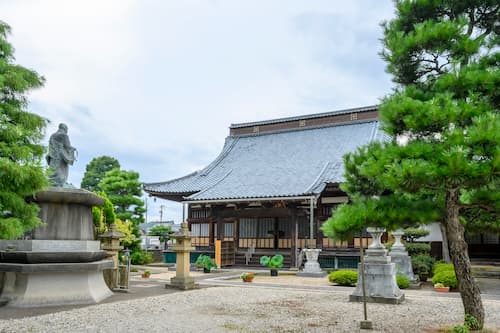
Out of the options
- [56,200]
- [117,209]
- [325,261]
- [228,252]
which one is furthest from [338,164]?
[56,200]

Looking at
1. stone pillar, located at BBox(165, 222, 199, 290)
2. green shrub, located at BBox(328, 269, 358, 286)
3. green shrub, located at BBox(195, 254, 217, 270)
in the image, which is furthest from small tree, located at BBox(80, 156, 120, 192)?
green shrub, located at BBox(328, 269, 358, 286)

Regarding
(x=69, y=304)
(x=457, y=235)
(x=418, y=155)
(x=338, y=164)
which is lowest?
(x=69, y=304)

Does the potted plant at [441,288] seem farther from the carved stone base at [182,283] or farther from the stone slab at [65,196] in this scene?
the stone slab at [65,196]

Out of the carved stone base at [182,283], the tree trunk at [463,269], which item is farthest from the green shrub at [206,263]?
the tree trunk at [463,269]

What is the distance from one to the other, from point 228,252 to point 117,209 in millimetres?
7967

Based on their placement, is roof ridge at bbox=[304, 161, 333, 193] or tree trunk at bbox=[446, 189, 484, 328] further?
roof ridge at bbox=[304, 161, 333, 193]

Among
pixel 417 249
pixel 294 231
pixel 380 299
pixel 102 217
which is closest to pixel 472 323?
pixel 380 299

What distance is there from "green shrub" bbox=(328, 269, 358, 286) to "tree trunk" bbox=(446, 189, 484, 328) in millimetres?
7566

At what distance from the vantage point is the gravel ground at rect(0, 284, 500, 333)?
23.3ft

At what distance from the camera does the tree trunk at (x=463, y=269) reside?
21.3 feet

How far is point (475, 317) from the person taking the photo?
6484 millimetres

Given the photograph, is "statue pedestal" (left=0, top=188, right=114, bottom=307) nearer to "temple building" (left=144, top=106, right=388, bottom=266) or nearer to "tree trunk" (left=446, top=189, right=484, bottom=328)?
"tree trunk" (left=446, top=189, right=484, bottom=328)

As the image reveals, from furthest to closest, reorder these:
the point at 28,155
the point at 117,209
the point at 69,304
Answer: the point at 117,209 < the point at 69,304 < the point at 28,155

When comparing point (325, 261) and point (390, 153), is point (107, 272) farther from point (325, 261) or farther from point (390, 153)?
point (325, 261)
